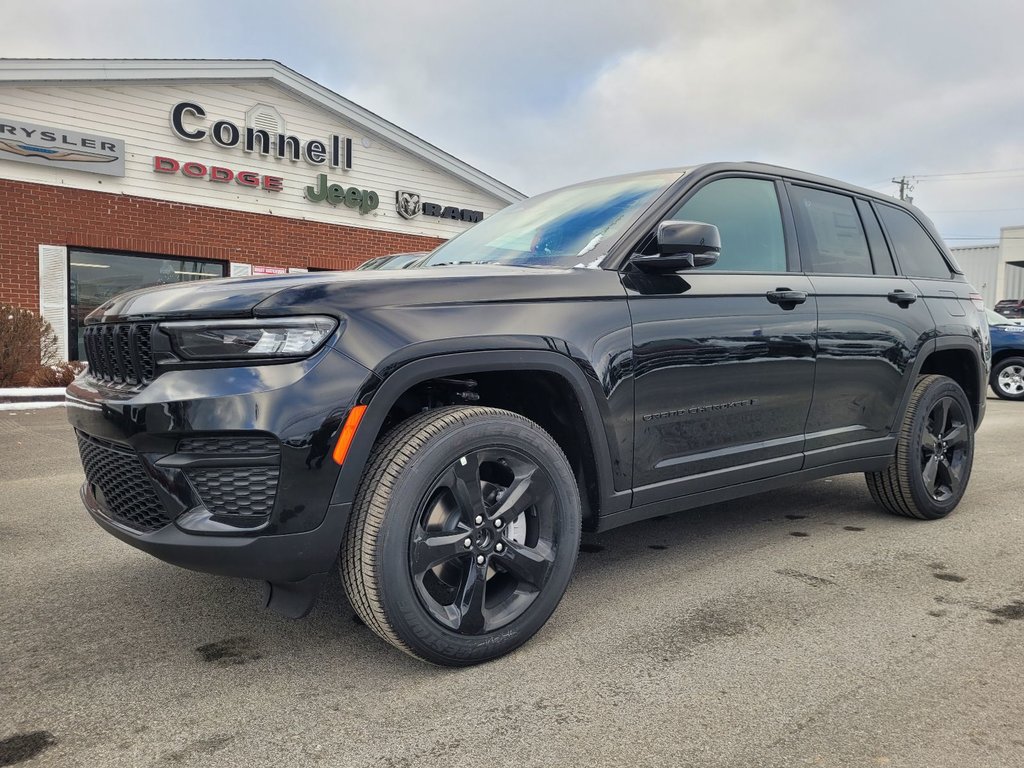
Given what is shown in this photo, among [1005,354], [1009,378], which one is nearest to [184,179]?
[1005,354]

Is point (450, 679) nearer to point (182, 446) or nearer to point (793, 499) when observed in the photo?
point (182, 446)

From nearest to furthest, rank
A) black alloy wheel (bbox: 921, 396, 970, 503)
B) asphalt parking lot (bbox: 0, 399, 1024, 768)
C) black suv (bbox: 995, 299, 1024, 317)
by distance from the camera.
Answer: asphalt parking lot (bbox: 0, 399, 1024, 768) → black alloy wheel (bbox: 921, 396, 970, 503) → black suv (bbox: 995, 299, 1024, 317)

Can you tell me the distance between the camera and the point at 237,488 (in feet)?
6.99

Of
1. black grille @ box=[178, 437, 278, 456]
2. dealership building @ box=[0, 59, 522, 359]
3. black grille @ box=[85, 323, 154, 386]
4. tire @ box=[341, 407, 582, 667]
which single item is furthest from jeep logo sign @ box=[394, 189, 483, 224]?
black grille @ box=[178, 437, 278, 456]

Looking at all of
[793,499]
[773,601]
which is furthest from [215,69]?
[773,601]

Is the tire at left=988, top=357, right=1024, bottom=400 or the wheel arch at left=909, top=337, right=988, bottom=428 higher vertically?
the wheel arch at left=909, top=337, right=988, bottom=428

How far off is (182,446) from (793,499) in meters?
3.90

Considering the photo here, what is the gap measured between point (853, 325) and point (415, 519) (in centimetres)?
248

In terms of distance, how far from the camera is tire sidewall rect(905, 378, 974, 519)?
161 inches

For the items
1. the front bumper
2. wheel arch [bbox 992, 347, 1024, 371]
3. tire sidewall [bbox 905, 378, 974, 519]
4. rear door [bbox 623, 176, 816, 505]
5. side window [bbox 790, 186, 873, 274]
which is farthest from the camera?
wheel arch [bbox 992, 347, 1024, 371]

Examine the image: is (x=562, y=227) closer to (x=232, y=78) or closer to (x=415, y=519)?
(x=415, y=519)

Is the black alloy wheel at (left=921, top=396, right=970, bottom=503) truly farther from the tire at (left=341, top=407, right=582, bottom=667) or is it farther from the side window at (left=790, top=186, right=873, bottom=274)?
the tire at (left=341, top=407, right=582, bottom=667)

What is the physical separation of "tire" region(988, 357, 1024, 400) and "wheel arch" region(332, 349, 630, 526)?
1243cm

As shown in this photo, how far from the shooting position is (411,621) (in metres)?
2.25
